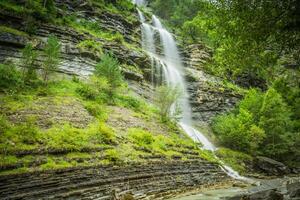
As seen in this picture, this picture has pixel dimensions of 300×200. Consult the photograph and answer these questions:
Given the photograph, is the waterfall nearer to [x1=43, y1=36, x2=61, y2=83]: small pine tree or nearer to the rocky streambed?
[x1=43, y1=36, x2=61, y2=83]: small pine tree

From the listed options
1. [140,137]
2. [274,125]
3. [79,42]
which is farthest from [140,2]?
[140,137]

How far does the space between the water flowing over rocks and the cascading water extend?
12.0 m

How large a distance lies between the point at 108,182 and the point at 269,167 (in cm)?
2110

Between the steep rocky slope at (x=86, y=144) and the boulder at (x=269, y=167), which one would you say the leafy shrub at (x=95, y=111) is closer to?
the steep rocky slope at (x=86, y=144)

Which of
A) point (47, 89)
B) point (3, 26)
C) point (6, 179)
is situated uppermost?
point (3, 26)

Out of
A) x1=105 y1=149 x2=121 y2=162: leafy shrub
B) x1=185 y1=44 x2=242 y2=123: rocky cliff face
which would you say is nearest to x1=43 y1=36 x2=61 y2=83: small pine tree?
x1=105 y1=149 x2=121 y2=162: leafy shrub

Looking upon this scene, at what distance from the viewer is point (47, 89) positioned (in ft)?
72.2

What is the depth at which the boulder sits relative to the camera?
1107 inches

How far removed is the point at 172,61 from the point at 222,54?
32234 mm

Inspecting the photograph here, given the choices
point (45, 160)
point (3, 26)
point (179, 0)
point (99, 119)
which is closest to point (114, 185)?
point (45, 160)

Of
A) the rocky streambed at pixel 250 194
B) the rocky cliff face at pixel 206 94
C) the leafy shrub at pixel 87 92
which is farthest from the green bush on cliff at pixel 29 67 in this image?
the rocky cliff face at pixel 206 94

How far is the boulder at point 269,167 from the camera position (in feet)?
92.3

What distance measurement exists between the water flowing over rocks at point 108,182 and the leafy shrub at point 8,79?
34.5ft

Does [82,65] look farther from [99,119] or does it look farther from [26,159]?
[26,159]
